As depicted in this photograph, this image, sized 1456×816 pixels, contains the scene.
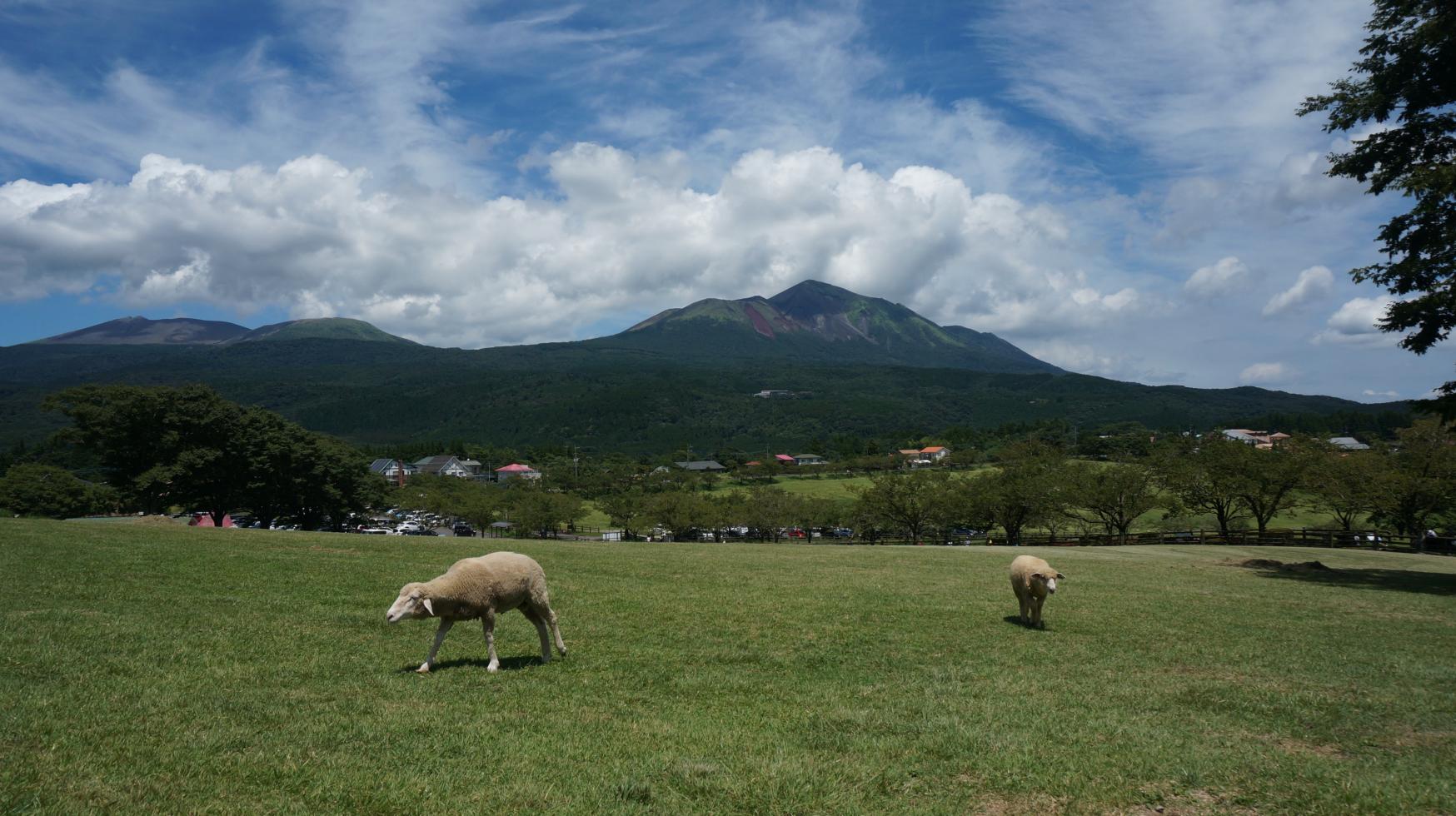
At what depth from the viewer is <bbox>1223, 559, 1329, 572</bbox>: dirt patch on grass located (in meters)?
30.6

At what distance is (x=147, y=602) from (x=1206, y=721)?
16733mm

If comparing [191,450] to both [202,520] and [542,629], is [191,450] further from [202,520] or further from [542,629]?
[542,629]

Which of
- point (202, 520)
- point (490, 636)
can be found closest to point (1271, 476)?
point (490, 636)

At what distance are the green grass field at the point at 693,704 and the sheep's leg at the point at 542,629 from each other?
212mm

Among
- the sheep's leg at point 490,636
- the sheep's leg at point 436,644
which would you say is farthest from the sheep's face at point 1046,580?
the sheep's leg at point 436,644

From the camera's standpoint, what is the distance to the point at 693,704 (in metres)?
8.92

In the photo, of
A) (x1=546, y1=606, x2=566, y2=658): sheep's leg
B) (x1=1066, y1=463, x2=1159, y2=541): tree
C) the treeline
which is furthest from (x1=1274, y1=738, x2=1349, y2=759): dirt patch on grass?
(x1=1066, y1=463, x2=1159, y2=541): tree

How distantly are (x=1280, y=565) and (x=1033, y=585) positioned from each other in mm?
24344

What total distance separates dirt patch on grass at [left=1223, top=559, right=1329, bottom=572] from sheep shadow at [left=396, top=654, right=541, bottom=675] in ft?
107

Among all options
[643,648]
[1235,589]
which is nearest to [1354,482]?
[1235,589]

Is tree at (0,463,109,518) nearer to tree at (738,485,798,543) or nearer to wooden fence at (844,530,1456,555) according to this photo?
tree at (738,485,798,543)

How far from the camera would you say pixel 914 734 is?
7949 mm

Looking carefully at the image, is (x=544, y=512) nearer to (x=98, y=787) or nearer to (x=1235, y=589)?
(x=1235, y=589)

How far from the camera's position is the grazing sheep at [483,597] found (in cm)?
980
